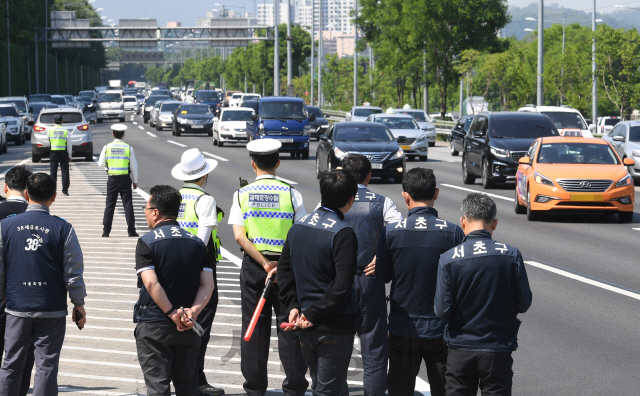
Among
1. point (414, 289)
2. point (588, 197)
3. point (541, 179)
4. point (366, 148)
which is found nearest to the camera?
point (414, 289)

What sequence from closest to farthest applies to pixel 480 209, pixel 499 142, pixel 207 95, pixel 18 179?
pixel 480 209 < pixel 18 179 < pixel 499 142 < pixel 207 95

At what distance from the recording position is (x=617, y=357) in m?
8.40

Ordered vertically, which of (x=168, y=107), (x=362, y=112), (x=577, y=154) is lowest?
(x=577, y=154)

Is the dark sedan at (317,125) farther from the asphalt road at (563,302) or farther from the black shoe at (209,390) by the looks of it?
the black shoe at (209,390)

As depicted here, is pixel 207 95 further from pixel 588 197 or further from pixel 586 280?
pixel 586 280

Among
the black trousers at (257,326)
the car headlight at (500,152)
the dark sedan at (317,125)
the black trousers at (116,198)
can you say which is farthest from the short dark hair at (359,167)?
the dark sedan at (317,125)

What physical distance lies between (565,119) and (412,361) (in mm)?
27156

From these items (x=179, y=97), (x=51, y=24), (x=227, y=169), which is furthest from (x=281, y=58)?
(x=227, y=169)

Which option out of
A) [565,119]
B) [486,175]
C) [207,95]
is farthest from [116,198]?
[207,95]

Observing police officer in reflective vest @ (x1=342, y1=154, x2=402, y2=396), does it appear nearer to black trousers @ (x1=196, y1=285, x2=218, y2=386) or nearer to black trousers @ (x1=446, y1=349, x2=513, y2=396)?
black trousers @ (x1=446, y1=349, x2=513, y2=396)

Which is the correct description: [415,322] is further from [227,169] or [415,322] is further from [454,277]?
[227,169]

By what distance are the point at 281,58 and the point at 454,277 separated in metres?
99.5

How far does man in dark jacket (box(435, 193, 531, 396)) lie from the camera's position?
5293mm

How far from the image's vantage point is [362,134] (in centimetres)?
2697
